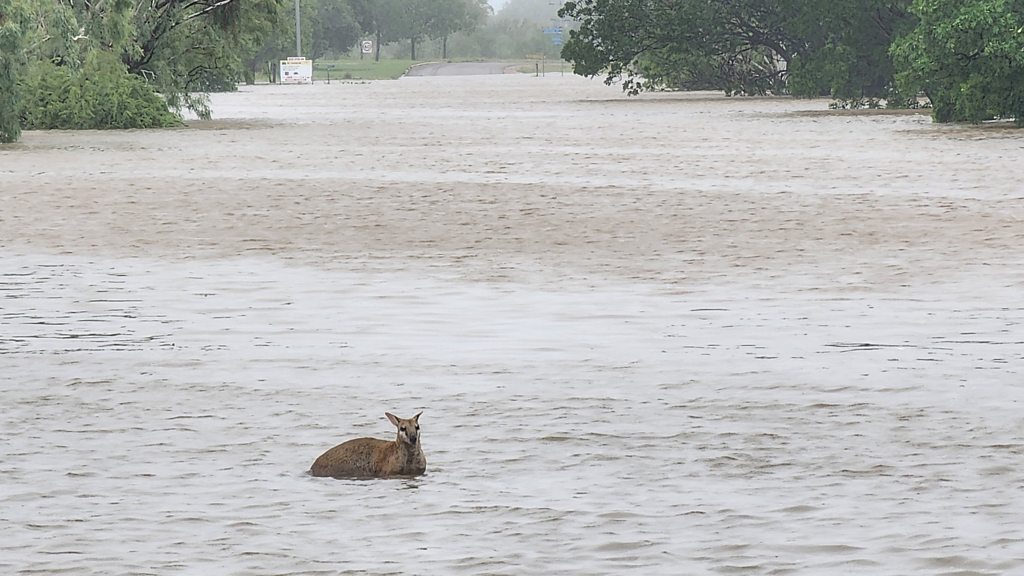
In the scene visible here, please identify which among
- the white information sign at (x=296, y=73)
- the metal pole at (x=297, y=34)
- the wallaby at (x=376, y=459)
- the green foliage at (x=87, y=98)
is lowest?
the white information sign at (x=296, y=73)

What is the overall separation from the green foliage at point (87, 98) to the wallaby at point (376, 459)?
3859 cm

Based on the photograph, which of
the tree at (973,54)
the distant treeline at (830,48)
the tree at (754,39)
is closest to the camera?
the tree at (973,54)

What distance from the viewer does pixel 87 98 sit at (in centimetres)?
4712

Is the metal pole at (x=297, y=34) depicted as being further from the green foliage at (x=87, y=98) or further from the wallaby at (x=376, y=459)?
the wallaby at (x=376, y=459)

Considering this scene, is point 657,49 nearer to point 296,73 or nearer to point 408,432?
point 296,73

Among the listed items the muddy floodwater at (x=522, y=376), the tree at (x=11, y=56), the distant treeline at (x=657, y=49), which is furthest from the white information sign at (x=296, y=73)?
the muddy floodwater at (x=522, y=376)

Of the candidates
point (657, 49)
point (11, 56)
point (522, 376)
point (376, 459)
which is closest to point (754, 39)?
point (657, 49)

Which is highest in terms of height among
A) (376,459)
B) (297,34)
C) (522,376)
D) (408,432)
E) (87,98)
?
(408,432)

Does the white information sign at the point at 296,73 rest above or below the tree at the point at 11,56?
below

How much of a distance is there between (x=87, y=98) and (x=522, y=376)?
121ft

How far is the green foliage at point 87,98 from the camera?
46812 millimetres

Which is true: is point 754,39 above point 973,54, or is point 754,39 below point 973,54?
below

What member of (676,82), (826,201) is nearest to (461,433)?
(826,201)

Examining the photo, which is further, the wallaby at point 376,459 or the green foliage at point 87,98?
the green foliage at point 87,98
